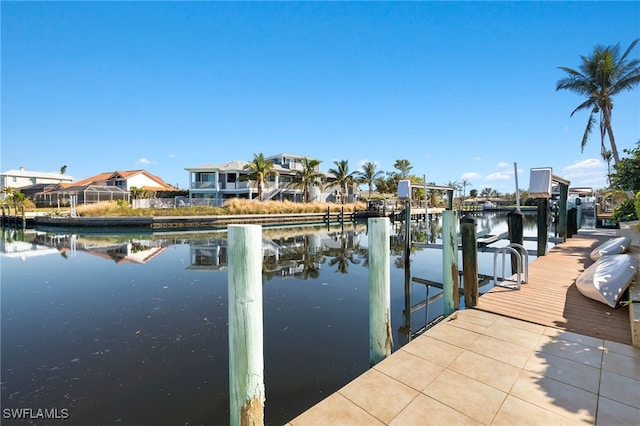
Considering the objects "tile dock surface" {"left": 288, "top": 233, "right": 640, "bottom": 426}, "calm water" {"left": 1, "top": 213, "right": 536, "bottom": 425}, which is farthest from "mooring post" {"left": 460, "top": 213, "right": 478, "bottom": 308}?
"calm water" {"left": 1, "top": 213, "right": 536, "bottom": 425}

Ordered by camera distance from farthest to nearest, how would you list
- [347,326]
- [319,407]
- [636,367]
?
[347,326] < [636,367] < [319,407]

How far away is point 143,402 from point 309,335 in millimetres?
2920

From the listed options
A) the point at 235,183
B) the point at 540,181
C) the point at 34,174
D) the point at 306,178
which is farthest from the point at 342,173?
the point at 34,174

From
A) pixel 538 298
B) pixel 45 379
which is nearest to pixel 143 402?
pixel 45 379

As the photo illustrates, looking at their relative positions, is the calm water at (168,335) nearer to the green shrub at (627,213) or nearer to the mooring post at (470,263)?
the mooring post at (470,263)

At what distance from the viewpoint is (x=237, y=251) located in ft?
8.16

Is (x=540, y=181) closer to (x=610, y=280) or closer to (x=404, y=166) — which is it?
(x=610, y=280)

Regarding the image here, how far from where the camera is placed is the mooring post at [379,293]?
395cm

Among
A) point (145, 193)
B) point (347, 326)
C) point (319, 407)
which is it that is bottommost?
point (347, 326)

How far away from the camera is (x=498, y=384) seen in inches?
113

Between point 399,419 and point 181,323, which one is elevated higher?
point 399,419

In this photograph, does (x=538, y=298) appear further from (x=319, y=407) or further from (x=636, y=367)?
(x=319, y=407)
